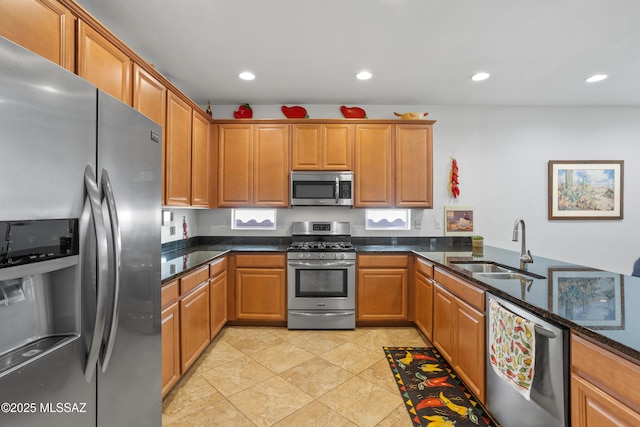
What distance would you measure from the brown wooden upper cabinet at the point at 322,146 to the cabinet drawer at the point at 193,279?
5.28 feet

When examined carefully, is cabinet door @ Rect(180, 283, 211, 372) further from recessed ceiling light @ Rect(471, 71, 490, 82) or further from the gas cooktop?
recessed ceiling light @ Rect(471, 71, 490, 82)

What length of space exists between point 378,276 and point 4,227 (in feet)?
9.73

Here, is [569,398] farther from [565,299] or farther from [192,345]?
[192,345]

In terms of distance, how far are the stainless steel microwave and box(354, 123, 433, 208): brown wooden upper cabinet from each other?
146 millimetres

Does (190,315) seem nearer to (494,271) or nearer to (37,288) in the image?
(37,288)

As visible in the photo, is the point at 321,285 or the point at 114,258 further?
the point at 321,285

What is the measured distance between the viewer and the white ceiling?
1.90m

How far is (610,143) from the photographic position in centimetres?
367

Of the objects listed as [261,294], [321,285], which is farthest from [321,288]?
[261,294]

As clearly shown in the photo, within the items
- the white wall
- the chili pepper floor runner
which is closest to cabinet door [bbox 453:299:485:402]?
the chili pepper floor runner

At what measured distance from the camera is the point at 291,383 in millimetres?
2164

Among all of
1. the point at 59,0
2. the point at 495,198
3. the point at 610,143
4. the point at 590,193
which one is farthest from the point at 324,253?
the point at 610,143

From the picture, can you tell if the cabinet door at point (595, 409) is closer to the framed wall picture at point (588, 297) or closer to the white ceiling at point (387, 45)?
the framed wall picture at point (588, 297)

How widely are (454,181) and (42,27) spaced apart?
385cm
